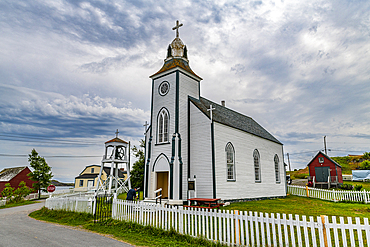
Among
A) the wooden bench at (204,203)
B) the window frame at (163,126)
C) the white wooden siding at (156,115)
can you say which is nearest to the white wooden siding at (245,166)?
the wooden bench at (204,203)

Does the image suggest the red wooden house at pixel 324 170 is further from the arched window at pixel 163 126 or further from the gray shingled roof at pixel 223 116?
the arched window at pixel 163 126

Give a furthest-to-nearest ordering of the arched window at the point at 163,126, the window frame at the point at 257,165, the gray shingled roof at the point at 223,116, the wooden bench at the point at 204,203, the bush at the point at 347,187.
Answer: the bush at the point at 347,187 → the window frame at the point at 257,165 → the gray shingled roof at the point at 223,116 → the arched window at the point at 163,126 → the wooden bench at the point at 204,203

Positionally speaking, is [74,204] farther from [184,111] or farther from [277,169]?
[277,169]

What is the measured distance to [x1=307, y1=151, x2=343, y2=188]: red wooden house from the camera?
1284 inches

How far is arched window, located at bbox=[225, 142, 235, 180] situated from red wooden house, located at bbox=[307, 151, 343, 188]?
67.9 feet

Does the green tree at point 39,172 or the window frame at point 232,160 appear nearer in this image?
the window frame at point 232,160

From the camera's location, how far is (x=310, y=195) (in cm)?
2383

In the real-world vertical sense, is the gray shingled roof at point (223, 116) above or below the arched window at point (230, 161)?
above

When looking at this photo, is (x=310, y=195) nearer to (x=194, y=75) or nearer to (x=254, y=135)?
(x=254, y=135)

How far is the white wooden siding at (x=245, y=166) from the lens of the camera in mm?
16172

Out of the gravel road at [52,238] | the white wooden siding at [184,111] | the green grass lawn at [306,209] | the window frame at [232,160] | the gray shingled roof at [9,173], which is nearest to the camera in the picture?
the gravel road at [52,238]

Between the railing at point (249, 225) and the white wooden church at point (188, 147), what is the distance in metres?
5.88

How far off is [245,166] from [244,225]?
10717mm

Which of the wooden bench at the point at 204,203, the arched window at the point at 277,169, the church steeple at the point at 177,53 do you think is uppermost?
the church steeple at the point at 177,53
